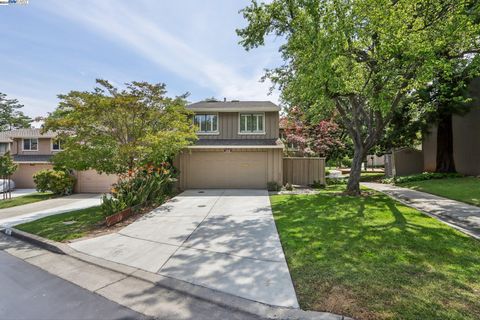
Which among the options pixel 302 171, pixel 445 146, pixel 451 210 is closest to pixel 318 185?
pixel 302 171

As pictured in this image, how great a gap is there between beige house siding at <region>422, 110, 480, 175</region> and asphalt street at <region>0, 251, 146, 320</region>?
2042cm

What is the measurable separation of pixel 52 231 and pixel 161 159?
438 centimetres

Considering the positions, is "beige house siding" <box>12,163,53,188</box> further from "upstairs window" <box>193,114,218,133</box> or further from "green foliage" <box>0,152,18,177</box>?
"upstairs window" <box>193,114,218,133</box>

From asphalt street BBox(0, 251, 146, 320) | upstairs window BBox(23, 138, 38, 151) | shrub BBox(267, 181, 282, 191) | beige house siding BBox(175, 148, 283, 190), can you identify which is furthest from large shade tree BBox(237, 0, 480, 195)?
upstairs window BBox(23, 138, 38, 151)

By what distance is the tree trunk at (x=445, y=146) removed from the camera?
16.6 m

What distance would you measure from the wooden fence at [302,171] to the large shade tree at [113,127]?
7.83 metres

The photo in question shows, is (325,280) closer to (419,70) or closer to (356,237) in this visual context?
(356,237)

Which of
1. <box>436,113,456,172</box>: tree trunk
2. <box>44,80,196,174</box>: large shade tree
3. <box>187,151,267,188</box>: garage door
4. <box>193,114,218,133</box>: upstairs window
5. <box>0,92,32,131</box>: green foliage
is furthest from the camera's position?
<box>0,92,32,131</box>: green foliage

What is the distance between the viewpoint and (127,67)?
1202 centimetres

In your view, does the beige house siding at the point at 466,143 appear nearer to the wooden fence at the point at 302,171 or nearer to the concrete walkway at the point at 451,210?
the concrete walkway at the point at 451,210

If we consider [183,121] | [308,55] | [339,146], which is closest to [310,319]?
[308,55]

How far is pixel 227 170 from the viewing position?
1462cm

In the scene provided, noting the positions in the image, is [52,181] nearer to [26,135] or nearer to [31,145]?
[31,145]

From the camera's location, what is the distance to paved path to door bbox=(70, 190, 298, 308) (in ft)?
12.3
